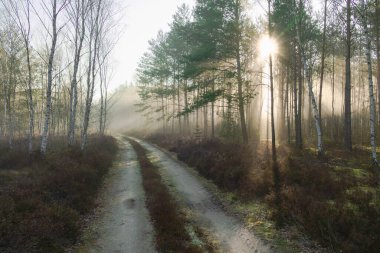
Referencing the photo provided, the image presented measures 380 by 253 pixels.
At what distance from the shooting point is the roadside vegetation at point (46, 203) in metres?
7.36

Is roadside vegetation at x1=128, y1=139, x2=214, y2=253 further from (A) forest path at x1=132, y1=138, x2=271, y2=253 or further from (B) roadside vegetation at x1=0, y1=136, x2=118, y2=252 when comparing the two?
(B) roadside vegetation at x1=0, y1=136, x2=118, y2=252

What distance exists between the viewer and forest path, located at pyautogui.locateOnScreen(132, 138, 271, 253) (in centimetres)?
822

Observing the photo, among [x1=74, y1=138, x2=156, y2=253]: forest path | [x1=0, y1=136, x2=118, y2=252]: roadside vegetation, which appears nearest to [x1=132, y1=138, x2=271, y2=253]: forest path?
[x1=74, y1=138, x2=156, y2=253]: forest path

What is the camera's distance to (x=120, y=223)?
382 inches

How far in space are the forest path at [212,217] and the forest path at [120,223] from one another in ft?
6.56

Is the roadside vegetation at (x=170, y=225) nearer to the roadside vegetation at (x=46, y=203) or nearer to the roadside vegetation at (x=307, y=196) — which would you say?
the roadside vegetation at (x=307, y=196)

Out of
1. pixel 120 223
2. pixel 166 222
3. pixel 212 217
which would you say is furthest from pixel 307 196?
pixel 120 223

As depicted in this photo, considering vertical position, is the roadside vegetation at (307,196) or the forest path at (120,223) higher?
the roadside vegetation at (307,196)

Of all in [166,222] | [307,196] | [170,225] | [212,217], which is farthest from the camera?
[212,217]

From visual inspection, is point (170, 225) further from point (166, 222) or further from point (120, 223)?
point (120, 223)

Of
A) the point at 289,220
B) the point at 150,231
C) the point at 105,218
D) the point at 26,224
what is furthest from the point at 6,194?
the point at 289,220

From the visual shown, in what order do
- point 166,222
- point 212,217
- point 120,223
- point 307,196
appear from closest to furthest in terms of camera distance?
point 166,222, point 120,223, point 307,196, point 212,217

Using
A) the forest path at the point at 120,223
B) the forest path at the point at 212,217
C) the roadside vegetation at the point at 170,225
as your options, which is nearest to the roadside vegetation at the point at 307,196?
the forest path at the point at 212,217

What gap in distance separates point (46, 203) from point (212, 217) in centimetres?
609
